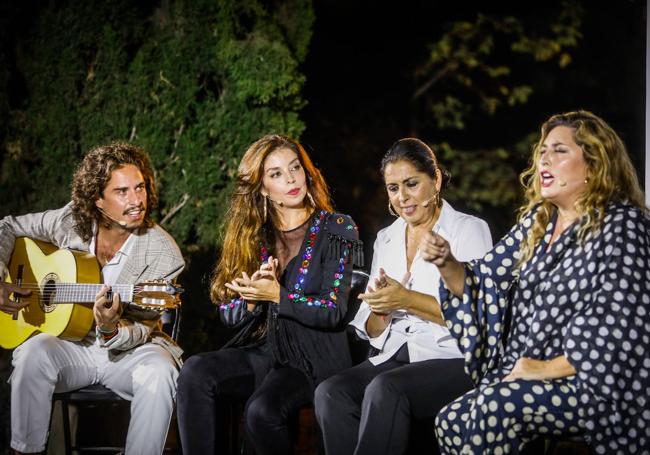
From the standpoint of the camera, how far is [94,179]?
4398 millimetres

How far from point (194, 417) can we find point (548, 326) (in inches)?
71.7

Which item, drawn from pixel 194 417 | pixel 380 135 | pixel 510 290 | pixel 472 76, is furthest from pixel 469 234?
pixel 472 76

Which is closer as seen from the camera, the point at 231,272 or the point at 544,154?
the point at 544,154

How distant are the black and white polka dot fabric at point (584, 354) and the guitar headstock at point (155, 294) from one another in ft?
5.53

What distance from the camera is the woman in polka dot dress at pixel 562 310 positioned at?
2861 mm

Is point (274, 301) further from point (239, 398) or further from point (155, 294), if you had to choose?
point (155, 294)

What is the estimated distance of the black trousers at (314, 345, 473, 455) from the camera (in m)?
3.25

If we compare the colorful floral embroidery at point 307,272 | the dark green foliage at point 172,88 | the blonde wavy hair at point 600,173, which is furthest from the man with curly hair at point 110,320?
the blonde wavy hair at point 600,173

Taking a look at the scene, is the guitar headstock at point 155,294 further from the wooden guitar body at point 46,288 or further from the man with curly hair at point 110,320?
the wooden guitar body at point 46,288

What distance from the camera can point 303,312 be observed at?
3.79 metres

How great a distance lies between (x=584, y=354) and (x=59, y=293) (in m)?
2.90

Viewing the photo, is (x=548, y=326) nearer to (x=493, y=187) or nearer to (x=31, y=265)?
(x=31, y=265)

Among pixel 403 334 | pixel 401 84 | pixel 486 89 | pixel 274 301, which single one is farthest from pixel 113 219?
pixel 486 89

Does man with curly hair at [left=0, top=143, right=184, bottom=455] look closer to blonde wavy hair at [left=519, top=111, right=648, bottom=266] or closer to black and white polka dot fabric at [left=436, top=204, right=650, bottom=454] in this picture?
black and white polka dot fabric at [left=436, top=204, right=650, bottom=454]
